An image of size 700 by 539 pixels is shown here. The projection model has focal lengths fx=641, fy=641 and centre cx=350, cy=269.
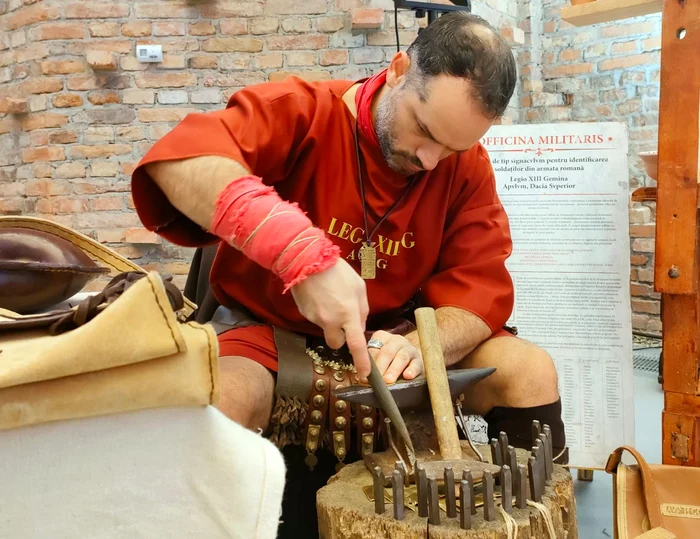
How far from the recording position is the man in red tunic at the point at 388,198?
1186 mm

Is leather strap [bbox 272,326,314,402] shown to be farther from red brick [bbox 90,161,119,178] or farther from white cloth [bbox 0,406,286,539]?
red brick [bbox 90,161,119,178]

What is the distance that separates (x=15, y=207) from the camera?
320 cm

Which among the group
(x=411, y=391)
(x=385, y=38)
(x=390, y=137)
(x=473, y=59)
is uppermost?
(x=385, y=38)

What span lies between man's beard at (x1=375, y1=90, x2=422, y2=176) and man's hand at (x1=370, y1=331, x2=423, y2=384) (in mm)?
379

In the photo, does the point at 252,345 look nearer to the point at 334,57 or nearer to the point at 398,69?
the point at 398,69

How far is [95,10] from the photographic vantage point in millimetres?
2980

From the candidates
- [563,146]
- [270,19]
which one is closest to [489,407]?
[563,146]

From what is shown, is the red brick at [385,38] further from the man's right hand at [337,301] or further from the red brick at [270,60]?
the man's right hand at [337,301]

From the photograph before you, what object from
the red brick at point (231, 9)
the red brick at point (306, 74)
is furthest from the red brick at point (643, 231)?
the red brick at point (231, 9)

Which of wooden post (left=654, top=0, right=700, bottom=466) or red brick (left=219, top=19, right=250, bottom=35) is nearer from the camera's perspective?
wooden post (left=654, top=0, right=700, bottom=466)

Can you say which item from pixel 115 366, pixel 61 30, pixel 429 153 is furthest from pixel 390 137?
pixel 61 30

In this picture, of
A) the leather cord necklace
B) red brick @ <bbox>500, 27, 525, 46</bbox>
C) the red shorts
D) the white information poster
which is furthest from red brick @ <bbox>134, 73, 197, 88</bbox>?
the red shorts

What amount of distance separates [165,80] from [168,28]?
0.24 meters

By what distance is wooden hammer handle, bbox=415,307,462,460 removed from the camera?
1130 mm
